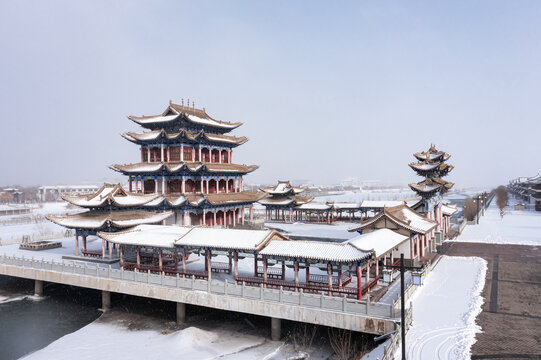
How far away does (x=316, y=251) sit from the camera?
795 inches

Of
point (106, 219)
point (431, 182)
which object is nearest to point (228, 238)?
point (106, 219)

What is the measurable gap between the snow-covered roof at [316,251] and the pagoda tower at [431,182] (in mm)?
18518

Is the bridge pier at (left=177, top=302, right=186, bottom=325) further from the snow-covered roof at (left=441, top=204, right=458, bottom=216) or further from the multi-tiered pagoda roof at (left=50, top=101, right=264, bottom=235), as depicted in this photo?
the snow-covered roof at (left=441, top=204, right=458, bottom=216)

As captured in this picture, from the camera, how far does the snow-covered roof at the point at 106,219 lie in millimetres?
30531

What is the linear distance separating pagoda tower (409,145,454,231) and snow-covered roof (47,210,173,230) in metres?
25.1

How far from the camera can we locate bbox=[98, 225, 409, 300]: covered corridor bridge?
65.3ft

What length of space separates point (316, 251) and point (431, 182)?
2199 centimetres

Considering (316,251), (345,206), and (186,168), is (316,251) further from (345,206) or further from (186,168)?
(345,206)

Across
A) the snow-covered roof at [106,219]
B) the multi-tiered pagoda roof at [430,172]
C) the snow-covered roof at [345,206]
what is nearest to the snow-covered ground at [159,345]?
the snow-covered roof at [106,219]

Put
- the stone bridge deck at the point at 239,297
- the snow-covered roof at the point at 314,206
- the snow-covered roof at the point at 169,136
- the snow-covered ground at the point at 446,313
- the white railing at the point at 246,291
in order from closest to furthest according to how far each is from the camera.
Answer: the snow-covered ground at the point at 446,313, the stone bridge deck at the point at 239,297, the white railing at the point at 246,291, the snow-covered roof at the point at 169,136, the snow-covered roof at the point at 314,206

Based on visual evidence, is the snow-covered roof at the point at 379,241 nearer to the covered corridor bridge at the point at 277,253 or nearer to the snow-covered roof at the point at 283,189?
the covered corridor bridge at the point at 277,253

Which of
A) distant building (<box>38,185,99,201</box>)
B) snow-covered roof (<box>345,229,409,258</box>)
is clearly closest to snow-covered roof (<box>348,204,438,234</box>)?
snow-covered roof (<box>345,229,409,258</box>)

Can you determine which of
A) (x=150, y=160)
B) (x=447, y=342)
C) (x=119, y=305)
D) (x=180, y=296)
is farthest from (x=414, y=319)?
(x=150, y=160)

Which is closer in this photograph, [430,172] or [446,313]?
[446,313]
